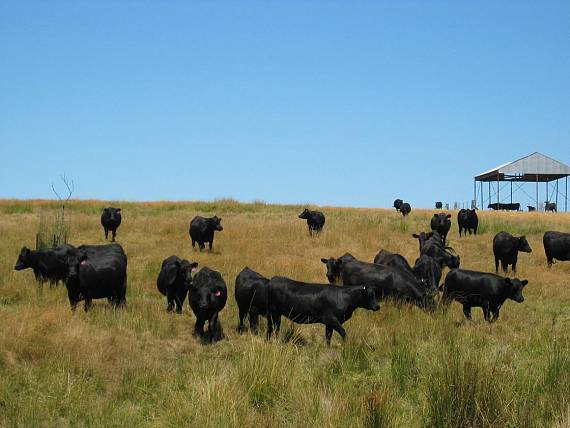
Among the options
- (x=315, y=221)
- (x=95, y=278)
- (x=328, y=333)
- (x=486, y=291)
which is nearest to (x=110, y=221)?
(x=315, y=221)

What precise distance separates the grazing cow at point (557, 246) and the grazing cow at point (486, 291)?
880 centimetres

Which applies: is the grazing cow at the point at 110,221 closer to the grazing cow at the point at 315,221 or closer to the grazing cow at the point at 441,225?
the grazing cow at the point at 315,221

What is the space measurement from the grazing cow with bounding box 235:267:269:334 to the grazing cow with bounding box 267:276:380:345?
36 cm

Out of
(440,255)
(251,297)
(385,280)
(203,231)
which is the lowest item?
(251,297)

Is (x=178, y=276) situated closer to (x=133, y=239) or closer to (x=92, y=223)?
(x=133, y=239)

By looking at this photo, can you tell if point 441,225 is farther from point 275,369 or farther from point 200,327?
point 275,369

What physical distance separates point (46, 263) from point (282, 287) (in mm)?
6420

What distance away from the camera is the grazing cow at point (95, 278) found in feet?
40.3

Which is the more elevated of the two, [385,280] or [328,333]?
[385,280]

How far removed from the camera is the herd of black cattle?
10.7 metres

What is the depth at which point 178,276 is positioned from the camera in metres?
12.7

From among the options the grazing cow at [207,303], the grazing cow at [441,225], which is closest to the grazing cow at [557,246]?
the grazing cow at [441,225]

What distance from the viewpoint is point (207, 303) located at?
10461 mm

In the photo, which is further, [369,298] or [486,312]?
[486,312]
